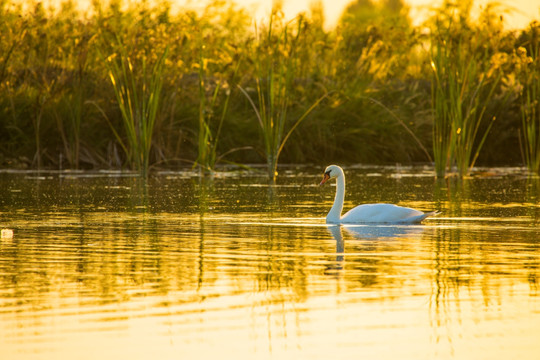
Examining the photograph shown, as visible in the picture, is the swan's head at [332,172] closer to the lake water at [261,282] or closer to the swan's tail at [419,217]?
the lake water at [261,282]

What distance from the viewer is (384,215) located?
34.2 feet

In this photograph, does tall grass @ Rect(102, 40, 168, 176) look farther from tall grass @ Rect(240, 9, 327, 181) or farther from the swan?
the swan

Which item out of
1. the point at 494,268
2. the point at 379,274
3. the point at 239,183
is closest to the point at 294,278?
the point at 379,274

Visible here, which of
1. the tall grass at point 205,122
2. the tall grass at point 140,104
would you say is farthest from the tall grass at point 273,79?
the tall grass at point 140,104

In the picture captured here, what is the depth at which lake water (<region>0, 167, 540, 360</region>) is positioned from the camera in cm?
503

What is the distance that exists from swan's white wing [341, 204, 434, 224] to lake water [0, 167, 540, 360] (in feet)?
0.66

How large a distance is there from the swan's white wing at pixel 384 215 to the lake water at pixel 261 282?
0.66ft

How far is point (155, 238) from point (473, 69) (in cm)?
902

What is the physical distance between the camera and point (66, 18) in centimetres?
1997

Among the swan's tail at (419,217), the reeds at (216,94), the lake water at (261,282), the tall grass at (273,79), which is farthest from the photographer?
the reeds at (216,94)

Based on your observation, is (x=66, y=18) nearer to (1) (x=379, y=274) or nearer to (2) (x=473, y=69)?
(2) (x=473, y=69)

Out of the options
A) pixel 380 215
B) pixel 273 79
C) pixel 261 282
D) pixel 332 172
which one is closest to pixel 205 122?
pixel 273 79

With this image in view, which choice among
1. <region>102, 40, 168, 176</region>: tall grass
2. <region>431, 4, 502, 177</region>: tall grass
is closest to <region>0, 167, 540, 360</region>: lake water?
<region>102, 40, 168, 176</region>: tall grass

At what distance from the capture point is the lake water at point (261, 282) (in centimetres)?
503
